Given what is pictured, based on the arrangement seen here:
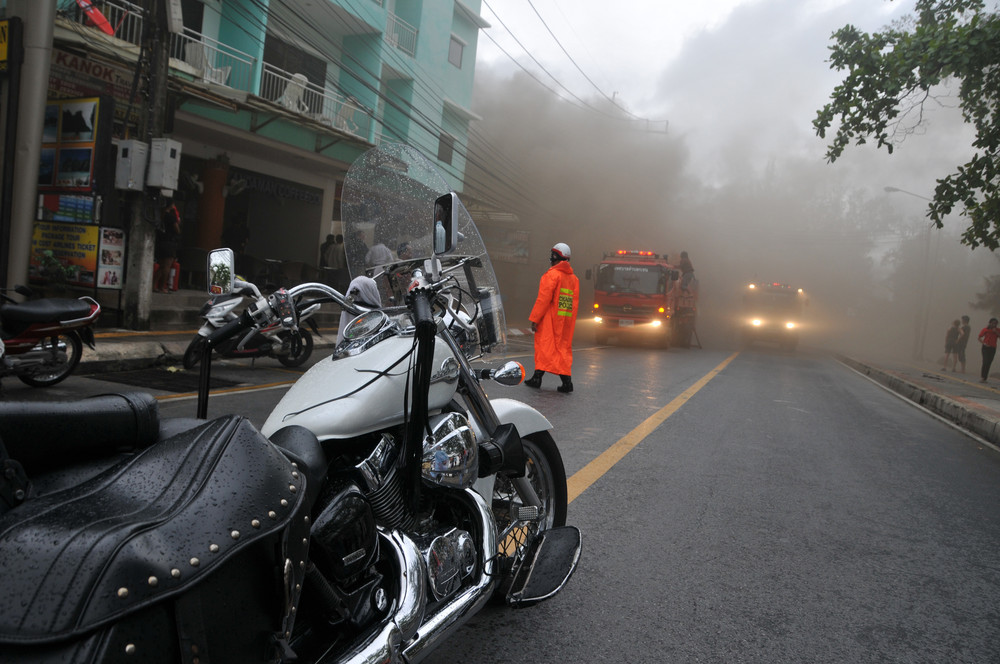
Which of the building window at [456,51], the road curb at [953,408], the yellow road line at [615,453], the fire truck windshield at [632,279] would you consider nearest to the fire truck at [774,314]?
the fire truck windshield at [632,279]

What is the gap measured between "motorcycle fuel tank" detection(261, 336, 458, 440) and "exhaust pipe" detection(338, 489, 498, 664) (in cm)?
30

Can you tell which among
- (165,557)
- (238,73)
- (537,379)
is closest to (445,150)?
(238,73)

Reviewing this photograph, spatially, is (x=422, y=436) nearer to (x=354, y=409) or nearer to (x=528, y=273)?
(x=354, y=409)

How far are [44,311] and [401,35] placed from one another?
17071 millimetres

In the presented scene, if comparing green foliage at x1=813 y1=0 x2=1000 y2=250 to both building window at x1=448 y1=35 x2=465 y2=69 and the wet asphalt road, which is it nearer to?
the wet asphalt road

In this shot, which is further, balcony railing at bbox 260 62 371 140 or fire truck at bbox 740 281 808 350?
fire truck at bbox 740 281 808 350

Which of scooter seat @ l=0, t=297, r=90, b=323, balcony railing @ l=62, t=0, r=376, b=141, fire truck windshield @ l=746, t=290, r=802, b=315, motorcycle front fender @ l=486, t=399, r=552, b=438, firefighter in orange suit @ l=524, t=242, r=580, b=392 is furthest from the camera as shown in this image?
fire truck windshield @ l=746, t=290, r=802, b=315

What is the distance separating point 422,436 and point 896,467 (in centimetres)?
523

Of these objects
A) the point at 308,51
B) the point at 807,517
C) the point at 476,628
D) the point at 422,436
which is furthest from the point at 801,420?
the point at 308,51

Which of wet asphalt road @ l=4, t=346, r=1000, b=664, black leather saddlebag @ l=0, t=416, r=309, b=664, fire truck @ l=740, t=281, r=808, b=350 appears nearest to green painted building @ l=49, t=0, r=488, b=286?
wet asphalt road @ l=4, t=346, r=1000, b=664

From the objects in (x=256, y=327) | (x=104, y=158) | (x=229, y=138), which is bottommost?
(x=256, y=327)

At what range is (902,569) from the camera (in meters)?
3.48

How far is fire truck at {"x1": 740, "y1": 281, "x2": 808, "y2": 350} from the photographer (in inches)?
990

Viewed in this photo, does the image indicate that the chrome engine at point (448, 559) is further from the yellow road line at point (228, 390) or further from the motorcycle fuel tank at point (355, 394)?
the yellow road line at point (228, 390)
